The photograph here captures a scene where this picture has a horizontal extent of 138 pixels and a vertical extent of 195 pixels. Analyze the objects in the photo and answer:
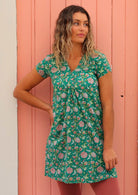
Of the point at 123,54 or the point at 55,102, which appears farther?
the point at 123,54

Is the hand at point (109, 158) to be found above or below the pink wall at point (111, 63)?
below

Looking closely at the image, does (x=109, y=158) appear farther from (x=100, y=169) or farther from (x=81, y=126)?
(x=81, y=126)

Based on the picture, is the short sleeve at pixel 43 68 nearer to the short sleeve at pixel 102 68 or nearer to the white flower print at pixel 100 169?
the short sleeve at pixel 102 68

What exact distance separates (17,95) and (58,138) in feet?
1.47

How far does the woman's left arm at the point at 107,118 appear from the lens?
149 cm

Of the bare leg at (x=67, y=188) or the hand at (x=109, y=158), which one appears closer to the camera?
the hand at (x=109, y=158)

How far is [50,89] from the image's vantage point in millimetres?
1899
